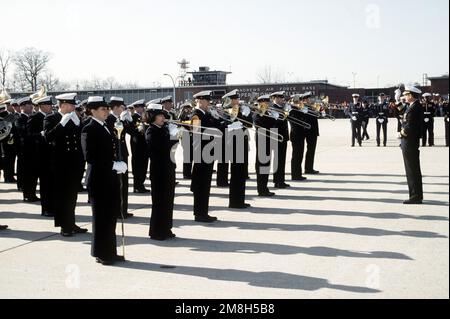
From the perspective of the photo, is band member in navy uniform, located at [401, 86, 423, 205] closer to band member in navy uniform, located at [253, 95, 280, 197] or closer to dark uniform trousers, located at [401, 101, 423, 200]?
dark uniform trousers, located at [401, 101, 423, 200]

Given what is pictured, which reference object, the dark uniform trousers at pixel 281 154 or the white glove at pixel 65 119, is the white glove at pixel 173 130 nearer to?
the white glove at pixel 65 119

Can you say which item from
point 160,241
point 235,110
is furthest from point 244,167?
point 160,241

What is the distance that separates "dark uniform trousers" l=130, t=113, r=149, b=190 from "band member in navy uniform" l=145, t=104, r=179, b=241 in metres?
4.09

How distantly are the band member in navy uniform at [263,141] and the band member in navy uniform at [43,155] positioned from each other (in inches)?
160

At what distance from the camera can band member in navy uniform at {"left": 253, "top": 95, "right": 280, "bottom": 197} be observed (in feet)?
34.9

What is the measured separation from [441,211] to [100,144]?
19.2 ft

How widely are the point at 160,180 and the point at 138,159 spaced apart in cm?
476

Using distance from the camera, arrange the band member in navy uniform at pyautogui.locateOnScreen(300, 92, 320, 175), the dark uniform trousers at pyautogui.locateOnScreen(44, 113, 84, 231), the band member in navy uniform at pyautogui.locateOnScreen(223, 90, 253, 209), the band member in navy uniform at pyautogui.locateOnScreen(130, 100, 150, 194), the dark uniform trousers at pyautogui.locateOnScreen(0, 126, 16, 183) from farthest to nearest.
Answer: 1. the dark uniform trousers at pyautogui.locateOnScreen(0, 126, 16, 183)
2. the band member in navy uniform at pyautogui.locateOnScreen(300, 92, 320, 175)
3. the band member in navy uniform at pyautogui.locateOnScreen(130, 100, 150, 194)
4. the band member in navy uniform at pyautogui.locateOnScreen(223, 90, 253, 209)
5. the dark uniform trousers at pyautogui.locateOnScreen(44, 113, 84, 231)

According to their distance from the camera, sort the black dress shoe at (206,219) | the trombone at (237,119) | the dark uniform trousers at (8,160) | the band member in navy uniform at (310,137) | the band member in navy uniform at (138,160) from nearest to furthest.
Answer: the black dress shoe at (206,219) < the trombone at (237,119) < the band member in navy uniform at (138,160) < the band member in navy uniform at (310,137) < the dark uniform trousers at (8,160)

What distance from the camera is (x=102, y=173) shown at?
20.6ft

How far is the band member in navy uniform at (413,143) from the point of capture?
927 cm

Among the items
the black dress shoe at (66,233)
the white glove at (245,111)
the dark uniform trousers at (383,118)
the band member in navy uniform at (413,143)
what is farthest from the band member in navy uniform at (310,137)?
the dark uniform trousers at (383,118)

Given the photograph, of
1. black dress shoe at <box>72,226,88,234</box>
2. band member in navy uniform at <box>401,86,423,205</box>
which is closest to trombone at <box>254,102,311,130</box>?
band member in navy uniform at <box>401,86,423,205</box>

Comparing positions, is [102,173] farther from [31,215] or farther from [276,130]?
[276,130]
